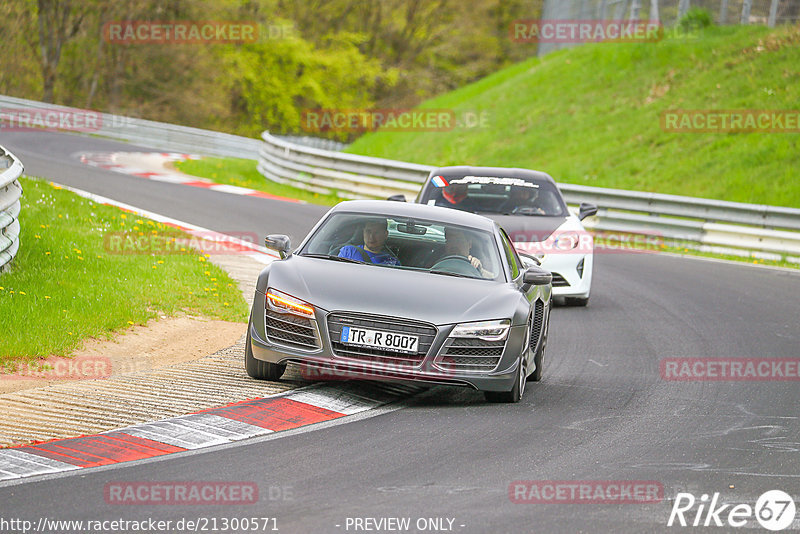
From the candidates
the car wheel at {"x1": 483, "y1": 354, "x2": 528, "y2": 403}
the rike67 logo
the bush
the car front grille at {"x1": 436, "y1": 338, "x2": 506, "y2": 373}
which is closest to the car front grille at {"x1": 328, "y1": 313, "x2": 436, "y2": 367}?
the car front grille at {"x1": 436, "y1": 338, "x2": 506, "y2": 373}

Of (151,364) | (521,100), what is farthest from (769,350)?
(521,100)

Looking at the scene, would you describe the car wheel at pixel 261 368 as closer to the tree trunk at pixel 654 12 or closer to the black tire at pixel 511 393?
the black tire at pixel 511 393

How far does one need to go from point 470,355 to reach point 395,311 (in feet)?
2.12

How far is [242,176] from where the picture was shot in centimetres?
2953

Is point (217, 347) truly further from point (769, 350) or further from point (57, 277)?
point (769, 350)

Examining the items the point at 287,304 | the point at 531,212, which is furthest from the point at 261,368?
the point at 531,212

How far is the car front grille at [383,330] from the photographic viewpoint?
25.0 feet

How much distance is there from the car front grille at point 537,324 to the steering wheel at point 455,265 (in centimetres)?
65

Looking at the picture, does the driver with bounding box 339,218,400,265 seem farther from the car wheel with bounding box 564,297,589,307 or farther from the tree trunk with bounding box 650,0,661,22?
the tree trunk with bounding box 650,0,661,22

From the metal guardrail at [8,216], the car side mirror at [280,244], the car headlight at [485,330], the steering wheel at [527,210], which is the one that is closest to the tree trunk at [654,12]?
the steering wheel at [527,210]

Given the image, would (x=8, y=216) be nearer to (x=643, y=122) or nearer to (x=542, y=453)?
(x=542, y=453)

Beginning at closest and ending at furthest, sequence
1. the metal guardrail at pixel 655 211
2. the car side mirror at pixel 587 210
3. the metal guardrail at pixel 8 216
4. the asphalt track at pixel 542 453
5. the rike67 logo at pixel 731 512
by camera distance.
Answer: the asphalt track at pixel 542 453
the rike67 logo at pixel 731 512
the metal guardrail at pixel 8 216
the car side mirror at pixel 587 210
the metal guardrail at pixel 655 211

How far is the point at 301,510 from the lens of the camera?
5.34 metres

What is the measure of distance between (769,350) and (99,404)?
270 inches
